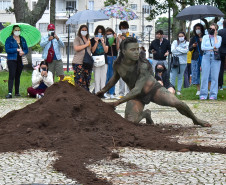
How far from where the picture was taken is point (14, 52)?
51.0ft

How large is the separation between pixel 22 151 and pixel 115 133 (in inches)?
57.3

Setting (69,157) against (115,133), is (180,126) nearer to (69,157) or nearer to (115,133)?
(115,133)

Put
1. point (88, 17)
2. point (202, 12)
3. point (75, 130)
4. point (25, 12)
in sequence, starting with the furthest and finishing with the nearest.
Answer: point (25, 12) < point (202, 12) < point (88, 17) < point (75, 130)

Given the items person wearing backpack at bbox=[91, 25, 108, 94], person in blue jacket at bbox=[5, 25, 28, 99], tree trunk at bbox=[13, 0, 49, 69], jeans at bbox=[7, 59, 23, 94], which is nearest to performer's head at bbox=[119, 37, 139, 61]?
person wearing backpack at bbox=[91, 25, 108, 94]

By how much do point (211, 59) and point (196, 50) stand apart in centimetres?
175

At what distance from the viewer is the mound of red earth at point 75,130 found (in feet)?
21.5

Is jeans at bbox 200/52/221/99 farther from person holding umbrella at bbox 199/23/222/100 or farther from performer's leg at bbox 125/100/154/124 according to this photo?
performer's leg at bbox 125/100/154/124

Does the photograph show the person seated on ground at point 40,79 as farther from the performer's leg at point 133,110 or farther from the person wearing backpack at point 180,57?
the performer's leg at point 133,110

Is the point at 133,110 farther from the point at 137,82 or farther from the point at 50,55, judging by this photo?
the point at 50,55

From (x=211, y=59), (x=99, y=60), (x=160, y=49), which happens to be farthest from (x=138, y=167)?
(x=160, y=49)

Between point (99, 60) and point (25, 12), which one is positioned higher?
point (25, 12)

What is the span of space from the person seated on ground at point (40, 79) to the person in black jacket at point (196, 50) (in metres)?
4.41

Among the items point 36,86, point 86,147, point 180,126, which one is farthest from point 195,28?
point 86,147

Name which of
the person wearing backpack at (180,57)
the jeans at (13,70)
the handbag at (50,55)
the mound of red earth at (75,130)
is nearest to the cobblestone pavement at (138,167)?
the mound of red earth at (75,130)
